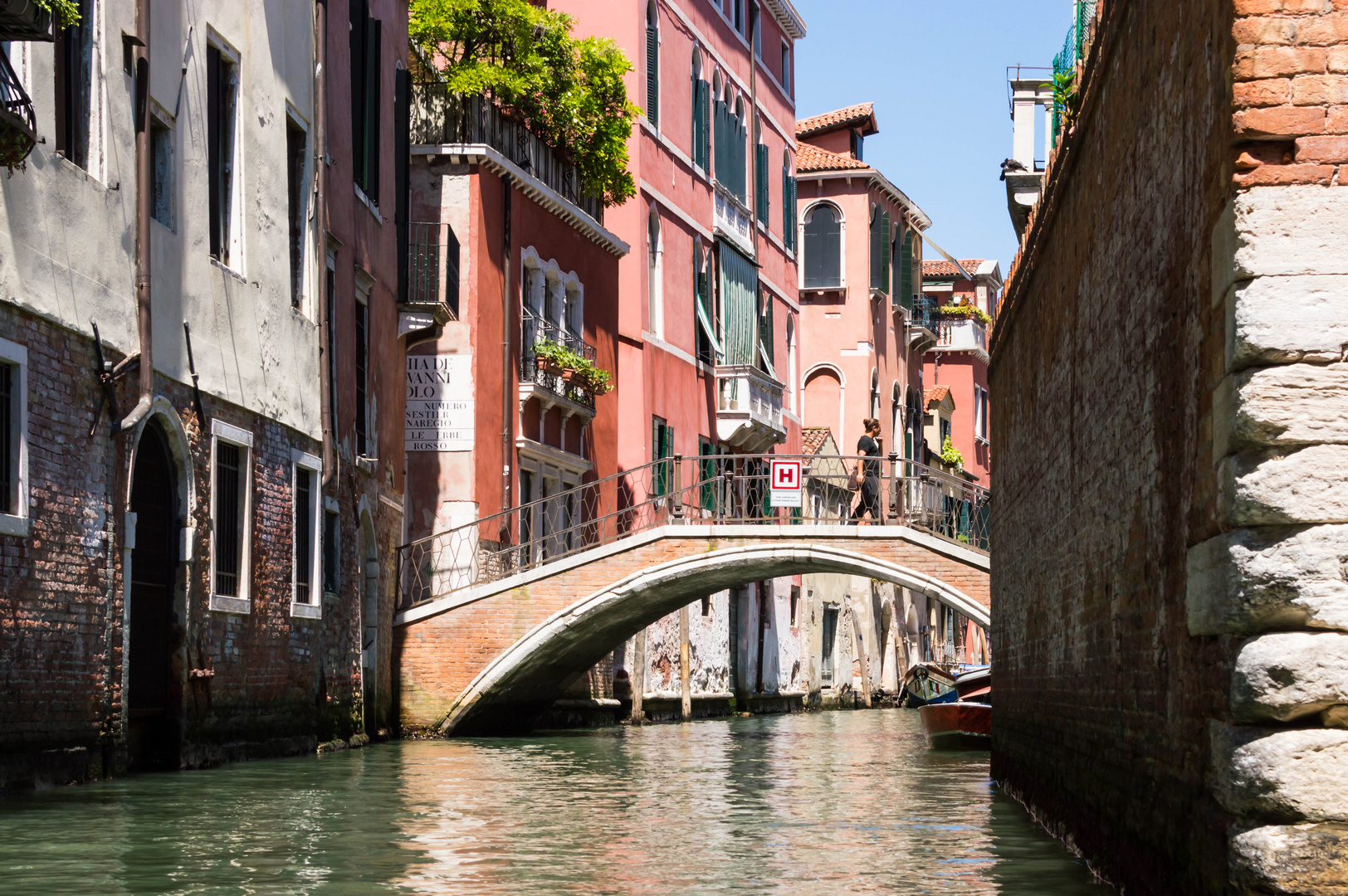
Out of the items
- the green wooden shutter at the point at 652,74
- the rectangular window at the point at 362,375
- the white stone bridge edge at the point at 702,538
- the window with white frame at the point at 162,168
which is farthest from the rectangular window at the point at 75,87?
the green wooden shutter at the point at 652,74

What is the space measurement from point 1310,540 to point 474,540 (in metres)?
15.8

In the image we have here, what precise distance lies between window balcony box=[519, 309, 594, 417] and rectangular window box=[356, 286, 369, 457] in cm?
326

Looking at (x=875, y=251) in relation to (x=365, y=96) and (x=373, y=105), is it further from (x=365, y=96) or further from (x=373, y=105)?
(x=365, y=96)

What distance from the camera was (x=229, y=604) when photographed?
13758 mm

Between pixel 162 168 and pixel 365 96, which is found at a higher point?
pixel 365 96

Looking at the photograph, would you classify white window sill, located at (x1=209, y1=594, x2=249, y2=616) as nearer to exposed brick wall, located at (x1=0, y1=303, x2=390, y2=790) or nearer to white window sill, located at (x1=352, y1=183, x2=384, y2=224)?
exposed brick wall, located at (x1=0, y1=303, x2=390, y2=790)

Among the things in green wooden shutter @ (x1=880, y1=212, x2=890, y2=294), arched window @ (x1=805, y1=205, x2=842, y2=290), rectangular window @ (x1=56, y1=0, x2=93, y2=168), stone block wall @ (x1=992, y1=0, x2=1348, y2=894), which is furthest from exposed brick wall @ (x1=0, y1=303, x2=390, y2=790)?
green wooden shutter @ (x1=880, y1=212, x2=890, y2=294)

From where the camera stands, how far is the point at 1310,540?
14.6ft

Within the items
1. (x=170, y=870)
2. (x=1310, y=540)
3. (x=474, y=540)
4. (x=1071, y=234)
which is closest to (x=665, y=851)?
(x=170, y=870)

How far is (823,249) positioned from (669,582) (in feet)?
58.6

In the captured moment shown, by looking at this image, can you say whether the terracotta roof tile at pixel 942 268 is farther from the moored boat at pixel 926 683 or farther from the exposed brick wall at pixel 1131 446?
the exposed brick wall at pixel 1131 446

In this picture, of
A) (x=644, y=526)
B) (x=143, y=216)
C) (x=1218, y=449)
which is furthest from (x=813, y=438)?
(x=1218, y=449)

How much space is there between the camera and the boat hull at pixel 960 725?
60.6ft

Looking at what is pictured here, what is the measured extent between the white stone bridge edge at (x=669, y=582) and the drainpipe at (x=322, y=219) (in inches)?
152
